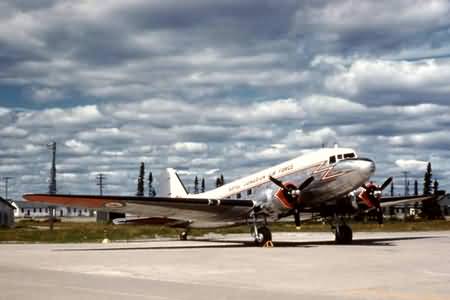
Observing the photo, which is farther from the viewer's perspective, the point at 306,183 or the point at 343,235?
the point at 343,235

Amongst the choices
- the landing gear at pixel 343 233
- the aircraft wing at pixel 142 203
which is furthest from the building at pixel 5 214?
the landing gear at pixel 343 233

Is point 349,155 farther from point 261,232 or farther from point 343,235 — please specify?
point 261,232

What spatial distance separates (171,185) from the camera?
140 ft

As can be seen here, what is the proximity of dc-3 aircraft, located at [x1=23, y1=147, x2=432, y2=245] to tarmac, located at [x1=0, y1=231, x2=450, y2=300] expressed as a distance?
5.42 metres

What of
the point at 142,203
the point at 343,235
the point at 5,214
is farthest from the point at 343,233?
the point at 5,214

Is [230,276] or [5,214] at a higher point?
[5,214]

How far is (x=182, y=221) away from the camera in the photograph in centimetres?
3884

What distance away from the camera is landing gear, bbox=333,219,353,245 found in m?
32.8

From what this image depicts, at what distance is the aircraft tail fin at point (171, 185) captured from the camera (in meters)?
42.1

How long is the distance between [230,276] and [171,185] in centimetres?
2647

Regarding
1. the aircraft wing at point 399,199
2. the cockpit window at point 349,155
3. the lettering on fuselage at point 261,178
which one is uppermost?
the cockpit window at point 349,155

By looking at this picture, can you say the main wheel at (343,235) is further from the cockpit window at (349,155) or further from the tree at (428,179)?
the tree at (428,179)

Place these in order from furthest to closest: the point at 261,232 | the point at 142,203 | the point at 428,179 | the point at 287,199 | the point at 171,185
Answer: the point at 428,179, the point at 171,185, the point at 261,232, the point at 142,203, the point at 287,199

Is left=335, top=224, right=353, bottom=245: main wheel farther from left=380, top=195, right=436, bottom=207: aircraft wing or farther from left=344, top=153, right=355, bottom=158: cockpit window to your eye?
left=344, top=153, right=355, bottom=158: cockpit window
